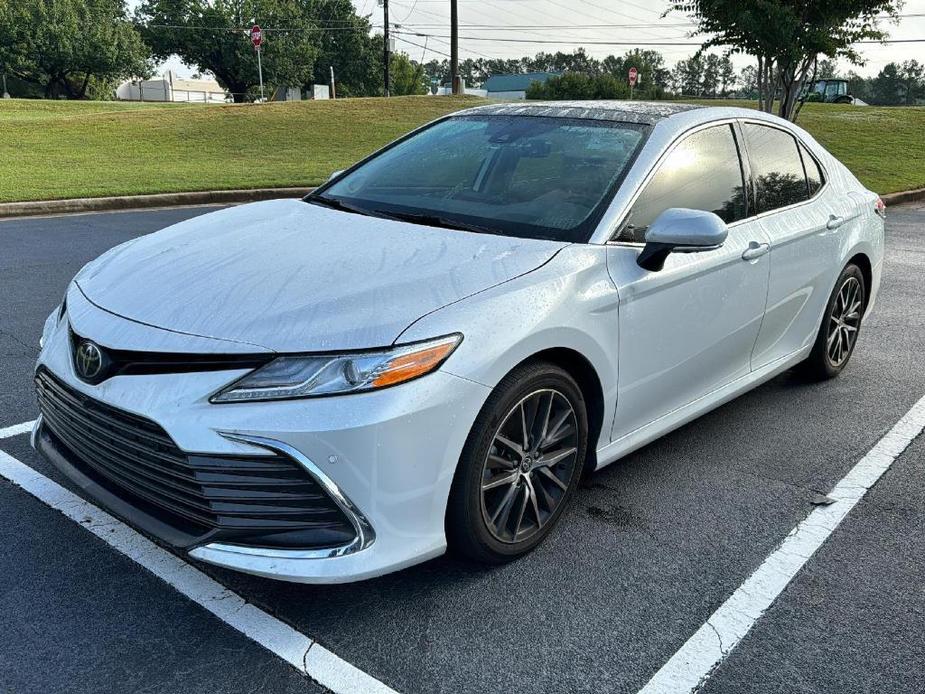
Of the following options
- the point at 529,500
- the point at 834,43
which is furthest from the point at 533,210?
the point at 834,43

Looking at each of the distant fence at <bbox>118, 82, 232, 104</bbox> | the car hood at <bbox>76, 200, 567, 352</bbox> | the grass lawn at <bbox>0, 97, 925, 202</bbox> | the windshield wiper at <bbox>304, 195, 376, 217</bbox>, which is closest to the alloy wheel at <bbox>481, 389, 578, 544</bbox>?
the car hood at <bbox>76, 200, 567, 352</bbox>

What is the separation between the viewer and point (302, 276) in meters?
2.78

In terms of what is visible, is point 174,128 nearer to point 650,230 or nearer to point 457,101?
point 457,101

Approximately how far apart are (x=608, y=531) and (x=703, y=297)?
1.05 m

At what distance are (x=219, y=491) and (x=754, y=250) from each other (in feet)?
8.49

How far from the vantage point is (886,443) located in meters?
4.16

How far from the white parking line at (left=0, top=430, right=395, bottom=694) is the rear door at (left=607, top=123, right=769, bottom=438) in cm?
142

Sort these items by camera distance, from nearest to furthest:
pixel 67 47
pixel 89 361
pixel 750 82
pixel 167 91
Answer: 1. pixel 89 361
2. pixel 750 82
3. pixel 67 47
4. pixel 167 91

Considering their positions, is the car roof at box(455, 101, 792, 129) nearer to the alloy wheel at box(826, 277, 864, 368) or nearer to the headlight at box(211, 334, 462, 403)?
the alloy wheel at box(826, 277, 864, 368)

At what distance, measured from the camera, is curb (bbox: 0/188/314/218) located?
11.1 m

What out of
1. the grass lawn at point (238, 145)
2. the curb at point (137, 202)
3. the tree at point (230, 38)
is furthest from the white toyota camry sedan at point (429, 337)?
the tree at point (230, 38)

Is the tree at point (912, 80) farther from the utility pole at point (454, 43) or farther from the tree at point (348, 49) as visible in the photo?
the utility pole at point (454, 43)

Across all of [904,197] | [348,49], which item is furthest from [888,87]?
[904,197]

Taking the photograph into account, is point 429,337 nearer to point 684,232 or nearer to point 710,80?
point 684,232
